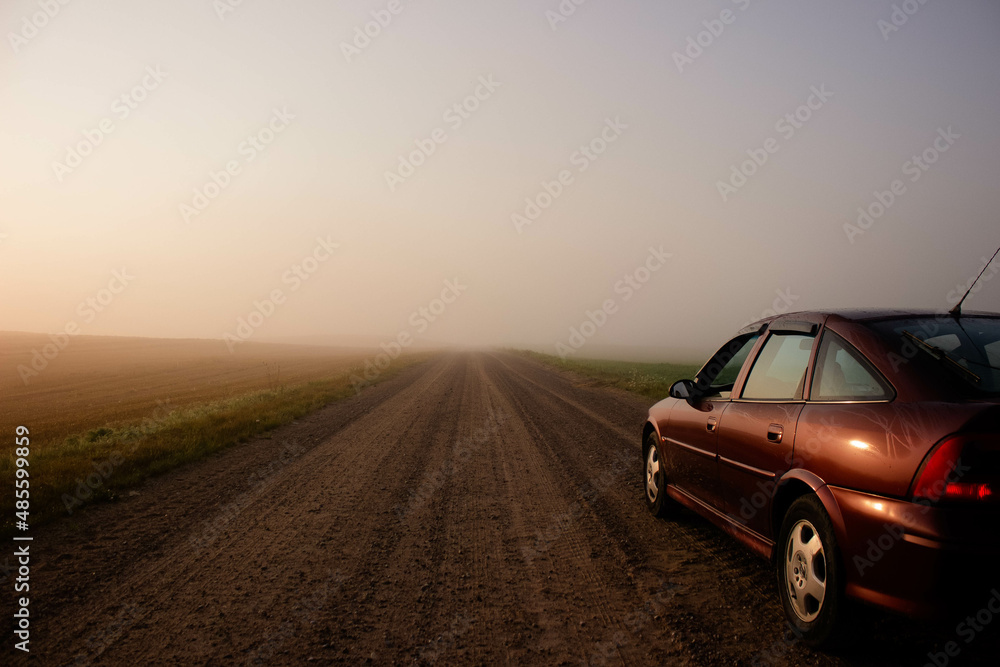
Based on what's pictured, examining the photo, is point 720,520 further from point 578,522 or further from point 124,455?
point 124,455

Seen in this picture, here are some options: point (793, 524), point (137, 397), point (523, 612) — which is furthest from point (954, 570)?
point (137, 397)

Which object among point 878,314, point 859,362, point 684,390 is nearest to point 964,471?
point 859,362

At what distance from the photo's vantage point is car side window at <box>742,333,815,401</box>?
3154 mm

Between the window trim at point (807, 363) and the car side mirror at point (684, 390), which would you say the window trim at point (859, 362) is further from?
the car side mirror at point (684, 390)

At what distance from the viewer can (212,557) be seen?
4016mm

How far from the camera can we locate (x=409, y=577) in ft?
11.8

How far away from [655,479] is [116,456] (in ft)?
26.0

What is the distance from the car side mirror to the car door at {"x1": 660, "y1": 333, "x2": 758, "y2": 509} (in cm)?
5

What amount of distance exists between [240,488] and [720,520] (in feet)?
18.0

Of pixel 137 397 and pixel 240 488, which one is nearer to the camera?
pixel 240 488

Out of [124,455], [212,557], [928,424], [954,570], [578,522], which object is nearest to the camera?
[954,570]

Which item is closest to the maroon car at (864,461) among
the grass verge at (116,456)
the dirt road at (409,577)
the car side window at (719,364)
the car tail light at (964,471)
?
the car tail light at (964,471)

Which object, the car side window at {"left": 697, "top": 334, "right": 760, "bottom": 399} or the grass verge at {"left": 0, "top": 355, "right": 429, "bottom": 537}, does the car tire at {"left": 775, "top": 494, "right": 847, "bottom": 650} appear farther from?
the grass verge at {"left": 0, "top": 355, "right": 429, "bottom": 537}

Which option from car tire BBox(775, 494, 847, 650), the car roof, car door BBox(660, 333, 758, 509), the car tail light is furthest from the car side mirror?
the car tail light
